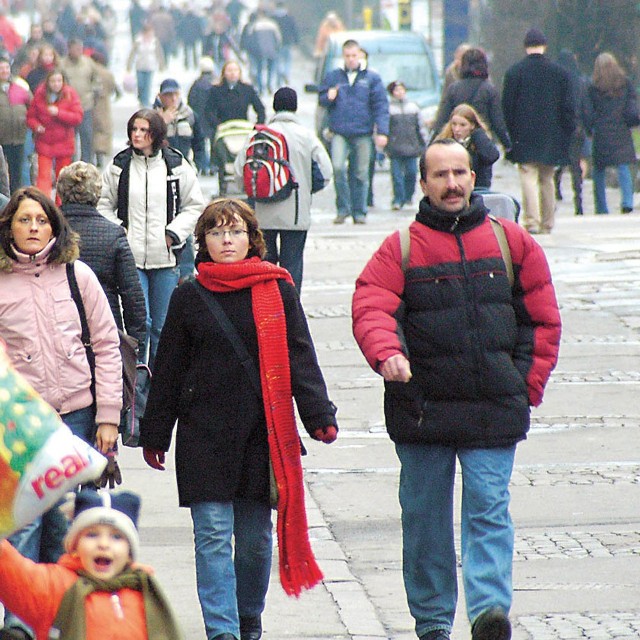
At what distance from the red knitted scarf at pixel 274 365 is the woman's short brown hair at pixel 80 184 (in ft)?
8.44

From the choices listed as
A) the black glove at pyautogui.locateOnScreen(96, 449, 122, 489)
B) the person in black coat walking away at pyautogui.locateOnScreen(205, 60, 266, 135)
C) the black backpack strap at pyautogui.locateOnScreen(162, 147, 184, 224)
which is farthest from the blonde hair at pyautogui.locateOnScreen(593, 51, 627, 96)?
the black glove at pyautogui.locateOnScreen(96, 449, 122, 489)

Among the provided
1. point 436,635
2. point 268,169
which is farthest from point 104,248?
point 268,169

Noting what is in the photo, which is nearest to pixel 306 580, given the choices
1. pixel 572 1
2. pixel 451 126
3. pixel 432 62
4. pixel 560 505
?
pixel 560 505

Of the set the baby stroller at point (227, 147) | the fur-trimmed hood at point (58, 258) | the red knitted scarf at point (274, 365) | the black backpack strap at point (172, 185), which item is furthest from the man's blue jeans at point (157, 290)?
the baby stroller at point (227, 147)

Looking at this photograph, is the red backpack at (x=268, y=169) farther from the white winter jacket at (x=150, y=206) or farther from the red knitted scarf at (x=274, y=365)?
the red knitted scarf at (x=274, y=365)

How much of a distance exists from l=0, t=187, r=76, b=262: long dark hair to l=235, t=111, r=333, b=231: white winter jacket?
6.40 m

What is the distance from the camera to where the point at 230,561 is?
6047mm

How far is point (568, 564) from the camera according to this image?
735cm

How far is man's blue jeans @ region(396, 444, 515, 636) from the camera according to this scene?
5.95m

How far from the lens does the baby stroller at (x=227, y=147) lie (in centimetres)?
1784

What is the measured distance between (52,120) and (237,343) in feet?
50.7

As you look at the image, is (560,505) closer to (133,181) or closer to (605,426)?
(605,426)

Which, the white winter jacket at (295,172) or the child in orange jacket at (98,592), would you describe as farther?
the white winter jacket at (295,172)

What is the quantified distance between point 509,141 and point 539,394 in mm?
11029
